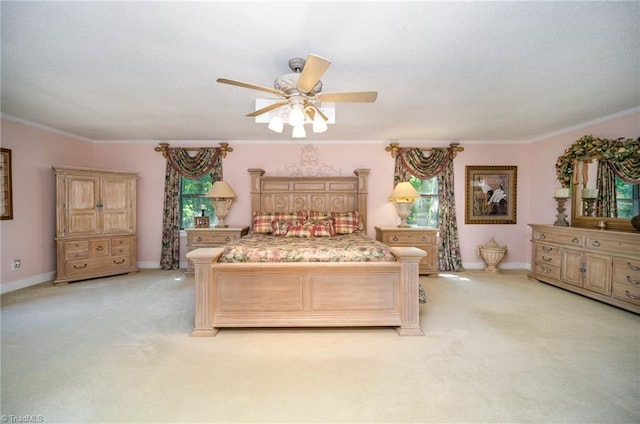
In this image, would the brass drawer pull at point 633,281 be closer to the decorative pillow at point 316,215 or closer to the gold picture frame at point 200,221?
the decorative pillow at point 316,215

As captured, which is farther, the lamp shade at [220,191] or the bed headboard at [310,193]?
the bed headboard at [310,193]

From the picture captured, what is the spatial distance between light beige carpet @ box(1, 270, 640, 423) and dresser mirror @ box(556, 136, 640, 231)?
1388 mm

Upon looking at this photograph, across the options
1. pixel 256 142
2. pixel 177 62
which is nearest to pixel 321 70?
pixel 177 62

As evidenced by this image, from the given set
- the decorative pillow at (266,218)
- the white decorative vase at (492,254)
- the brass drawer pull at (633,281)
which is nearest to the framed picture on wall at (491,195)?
the white decorative vase at (492,254)

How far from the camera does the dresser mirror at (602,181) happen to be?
3.62 m

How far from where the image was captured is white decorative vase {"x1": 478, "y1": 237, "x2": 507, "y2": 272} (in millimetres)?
5156

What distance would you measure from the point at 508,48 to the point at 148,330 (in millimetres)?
4216

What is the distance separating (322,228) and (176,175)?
3.21 meters

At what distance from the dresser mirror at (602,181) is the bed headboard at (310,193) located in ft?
10.9

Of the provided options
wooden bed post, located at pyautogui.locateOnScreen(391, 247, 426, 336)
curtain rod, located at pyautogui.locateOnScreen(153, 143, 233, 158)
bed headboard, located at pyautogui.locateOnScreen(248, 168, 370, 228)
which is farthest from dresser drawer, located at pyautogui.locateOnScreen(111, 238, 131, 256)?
wooden bed post, located at pyautogui.locateOnScreen(391, 247, 426, 336)

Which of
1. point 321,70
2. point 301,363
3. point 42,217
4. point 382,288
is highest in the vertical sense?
point 321,70

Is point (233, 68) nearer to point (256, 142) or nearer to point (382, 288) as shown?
point (382, 288)

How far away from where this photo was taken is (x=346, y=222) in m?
4.70

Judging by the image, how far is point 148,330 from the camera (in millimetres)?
2809
